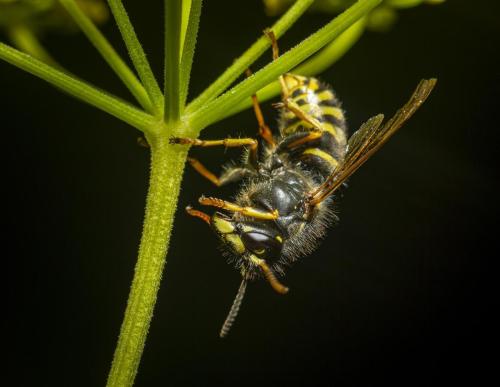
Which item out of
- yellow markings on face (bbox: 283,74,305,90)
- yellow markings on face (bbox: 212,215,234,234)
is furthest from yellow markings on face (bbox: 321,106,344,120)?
yellow markings on face (bbox: 212,215,234,234)

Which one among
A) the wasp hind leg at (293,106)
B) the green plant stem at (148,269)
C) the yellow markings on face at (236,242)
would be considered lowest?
the green plant stem at (148,269)

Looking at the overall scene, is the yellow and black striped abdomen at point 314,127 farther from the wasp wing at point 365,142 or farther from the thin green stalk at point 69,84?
the thin green stalk at point 69,84

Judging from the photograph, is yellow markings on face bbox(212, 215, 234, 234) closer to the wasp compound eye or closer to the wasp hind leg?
the wasp compound eye

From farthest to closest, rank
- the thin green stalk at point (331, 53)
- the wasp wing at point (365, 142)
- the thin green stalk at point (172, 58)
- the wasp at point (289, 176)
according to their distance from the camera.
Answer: the thin green stalk at point (331, 53)
the wasp at point (289, 176)
the wasp wing at point (365, 142)
the thin green stalk at point (172, 58)

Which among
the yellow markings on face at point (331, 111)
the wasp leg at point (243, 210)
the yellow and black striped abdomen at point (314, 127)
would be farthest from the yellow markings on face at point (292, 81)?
the wasp leg at point (243, 210)

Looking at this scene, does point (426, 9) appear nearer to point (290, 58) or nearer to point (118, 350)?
point (290, 58)

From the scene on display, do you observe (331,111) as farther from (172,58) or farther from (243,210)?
(172,58)
